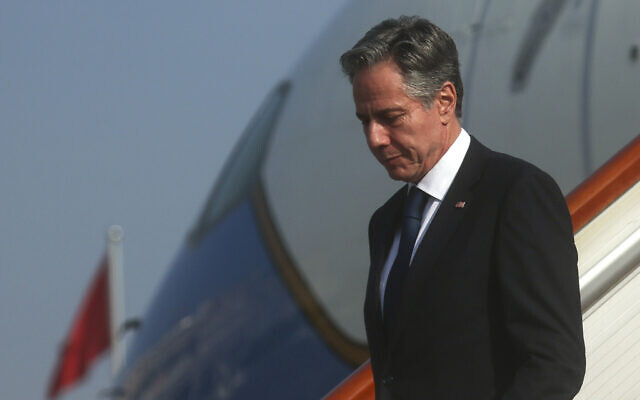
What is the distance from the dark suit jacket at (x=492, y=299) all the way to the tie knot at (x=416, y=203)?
37 mm

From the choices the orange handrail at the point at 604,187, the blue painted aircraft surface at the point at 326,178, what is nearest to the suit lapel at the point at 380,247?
the orange handrail at the point at 604,187

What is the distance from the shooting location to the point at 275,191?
429 centimetres

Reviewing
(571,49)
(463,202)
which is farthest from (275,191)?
(463,202)

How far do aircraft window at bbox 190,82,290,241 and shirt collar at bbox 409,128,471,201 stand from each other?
3.21 meters

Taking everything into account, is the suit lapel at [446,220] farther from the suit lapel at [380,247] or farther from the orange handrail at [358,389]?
the orange handrail at [358,389]

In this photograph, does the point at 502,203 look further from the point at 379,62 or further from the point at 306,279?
the point at 306,279

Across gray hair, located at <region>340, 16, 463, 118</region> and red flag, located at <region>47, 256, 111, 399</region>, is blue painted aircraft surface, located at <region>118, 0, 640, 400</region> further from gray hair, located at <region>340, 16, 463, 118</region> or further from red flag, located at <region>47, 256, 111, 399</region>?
red flag, located at <region>47, 256, 111, 399</region>

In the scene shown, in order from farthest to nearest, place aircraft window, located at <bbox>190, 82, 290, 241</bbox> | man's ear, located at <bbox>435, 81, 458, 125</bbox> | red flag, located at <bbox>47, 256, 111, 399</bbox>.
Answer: red flag, located at <bbox>47, 256, 111, 399</bbox> < aircraft window, located at <bbox>190, 82, 290, 241</bbox> < man's ear, located at <bbox>435, 81, 458, 125</bbox>

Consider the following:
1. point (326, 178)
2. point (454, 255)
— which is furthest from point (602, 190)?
point (326, 178)

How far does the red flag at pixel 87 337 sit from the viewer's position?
10.2m

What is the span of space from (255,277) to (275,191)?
34cm

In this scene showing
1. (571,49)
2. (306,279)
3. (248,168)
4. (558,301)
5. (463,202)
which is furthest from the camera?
(248,168)

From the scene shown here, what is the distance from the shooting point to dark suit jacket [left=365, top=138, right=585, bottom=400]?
1168 millimetres

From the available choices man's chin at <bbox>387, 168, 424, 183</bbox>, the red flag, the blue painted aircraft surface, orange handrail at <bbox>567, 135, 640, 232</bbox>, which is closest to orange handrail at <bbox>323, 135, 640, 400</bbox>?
orange handrail at <bbox>567, 135, 640, 232</bbox>
